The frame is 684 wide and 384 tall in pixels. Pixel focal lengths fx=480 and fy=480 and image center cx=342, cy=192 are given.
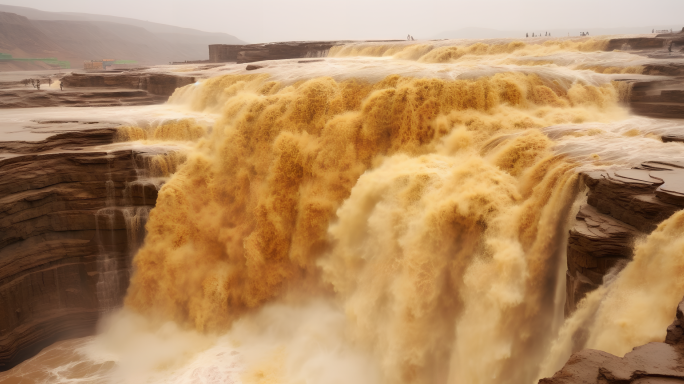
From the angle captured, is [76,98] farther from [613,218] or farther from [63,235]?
[613,218]

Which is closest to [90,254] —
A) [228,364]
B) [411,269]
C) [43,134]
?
[43,134]

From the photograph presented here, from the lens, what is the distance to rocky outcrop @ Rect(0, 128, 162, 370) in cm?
1091

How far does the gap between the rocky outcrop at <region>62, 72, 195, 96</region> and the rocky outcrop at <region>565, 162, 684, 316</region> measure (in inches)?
635

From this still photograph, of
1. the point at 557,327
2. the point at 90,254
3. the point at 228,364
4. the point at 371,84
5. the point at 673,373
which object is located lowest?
the point at 228,364

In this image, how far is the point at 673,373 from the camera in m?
4.29

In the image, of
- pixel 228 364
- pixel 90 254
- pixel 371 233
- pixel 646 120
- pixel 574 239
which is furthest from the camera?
pixel 90 254

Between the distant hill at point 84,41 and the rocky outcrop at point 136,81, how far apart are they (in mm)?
44640

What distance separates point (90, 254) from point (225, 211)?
3.48 m

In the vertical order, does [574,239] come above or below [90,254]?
above

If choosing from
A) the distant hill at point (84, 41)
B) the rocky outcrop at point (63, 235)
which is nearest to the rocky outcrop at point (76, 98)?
the rocky outcrop at point (63, 235)

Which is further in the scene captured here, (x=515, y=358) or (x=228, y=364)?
(x=228, y=364)

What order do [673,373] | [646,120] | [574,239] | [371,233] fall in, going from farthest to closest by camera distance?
[646,120], [371,233], [574,239], [673,373]

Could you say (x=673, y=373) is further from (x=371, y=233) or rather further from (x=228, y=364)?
(x=228, y=364)

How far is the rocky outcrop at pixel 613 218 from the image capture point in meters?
6.12
